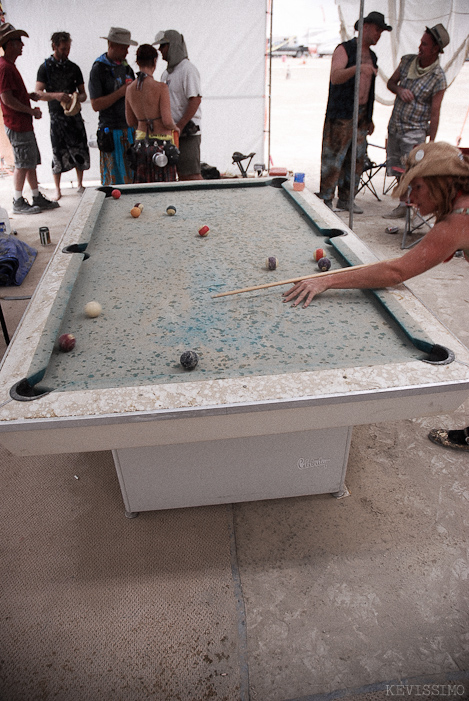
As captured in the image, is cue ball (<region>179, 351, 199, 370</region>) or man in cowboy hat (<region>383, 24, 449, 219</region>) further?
man in cowboy hat (<region>383, 24, 449, 219</region>)

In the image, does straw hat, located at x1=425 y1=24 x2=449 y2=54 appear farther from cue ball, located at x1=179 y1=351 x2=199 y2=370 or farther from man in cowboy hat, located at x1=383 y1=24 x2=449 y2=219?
cue ball, located at x1=179 y1=351 x2=199 y2=370

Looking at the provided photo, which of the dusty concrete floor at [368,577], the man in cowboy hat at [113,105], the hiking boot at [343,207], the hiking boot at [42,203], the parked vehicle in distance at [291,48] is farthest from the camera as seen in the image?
the parked vehicle in distance at [291,48]

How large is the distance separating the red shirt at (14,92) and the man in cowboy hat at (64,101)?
26 cm

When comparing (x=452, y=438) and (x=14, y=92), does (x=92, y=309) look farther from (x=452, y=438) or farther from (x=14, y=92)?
(x=14, y=92)

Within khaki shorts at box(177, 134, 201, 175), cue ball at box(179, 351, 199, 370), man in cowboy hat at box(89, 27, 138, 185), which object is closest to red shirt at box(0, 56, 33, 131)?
man in cowboy hat at box(89, 27, 138, 185)

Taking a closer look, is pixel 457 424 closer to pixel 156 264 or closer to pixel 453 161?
pixel 453 161

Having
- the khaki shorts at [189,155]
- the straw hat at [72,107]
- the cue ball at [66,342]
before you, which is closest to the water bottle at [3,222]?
the straw hat at [72,107]

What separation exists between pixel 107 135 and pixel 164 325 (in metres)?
3.52

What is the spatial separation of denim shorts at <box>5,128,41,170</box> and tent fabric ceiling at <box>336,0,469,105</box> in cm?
409

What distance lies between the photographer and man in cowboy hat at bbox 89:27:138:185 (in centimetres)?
422

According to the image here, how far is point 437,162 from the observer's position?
1.62 m

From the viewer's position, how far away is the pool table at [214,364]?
1230 millimetres

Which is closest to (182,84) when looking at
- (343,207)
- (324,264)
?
(343,207)

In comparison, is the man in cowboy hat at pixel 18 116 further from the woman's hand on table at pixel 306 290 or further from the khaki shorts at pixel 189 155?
the woman's hand on table at pixel 306 290
